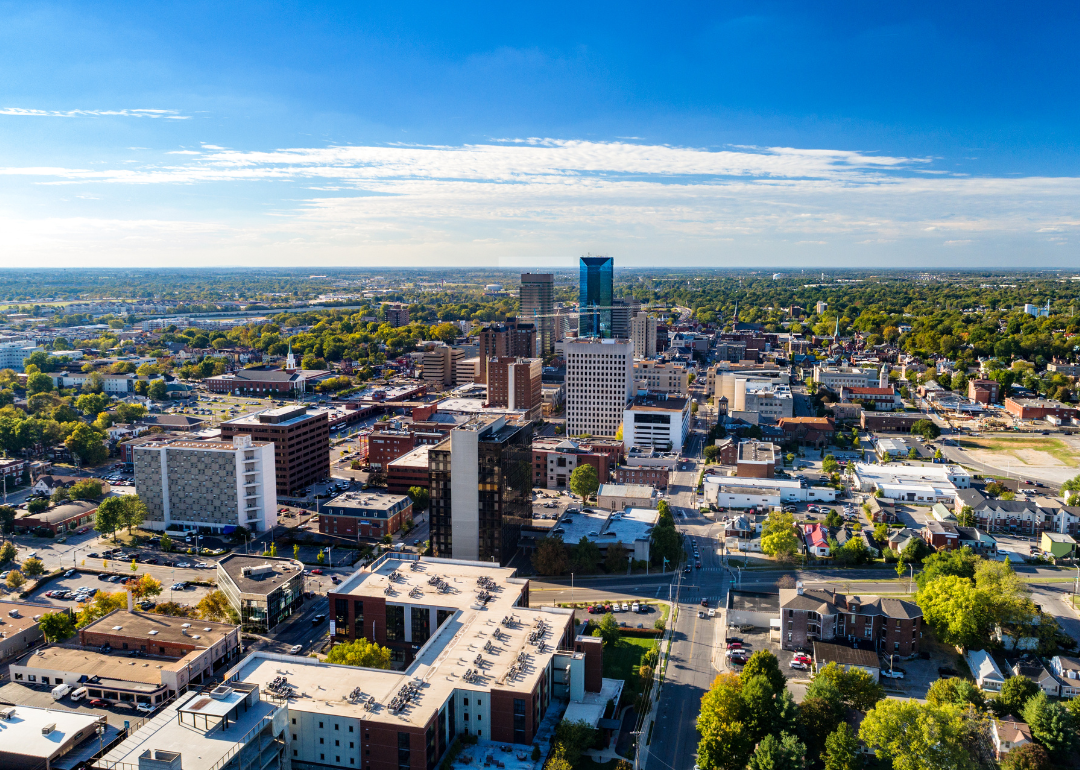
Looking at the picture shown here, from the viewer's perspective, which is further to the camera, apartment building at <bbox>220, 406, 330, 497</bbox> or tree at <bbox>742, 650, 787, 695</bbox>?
apartment building at <bbox>220, 406, 330, 497</bbox>

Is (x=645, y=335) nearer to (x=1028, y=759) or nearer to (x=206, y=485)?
(x=206, y=485)

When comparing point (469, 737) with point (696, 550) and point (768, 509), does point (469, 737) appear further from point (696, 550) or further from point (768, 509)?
point (768, 509)

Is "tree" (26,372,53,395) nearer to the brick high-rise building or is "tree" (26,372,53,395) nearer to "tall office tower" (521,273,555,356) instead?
the brick high-rise building

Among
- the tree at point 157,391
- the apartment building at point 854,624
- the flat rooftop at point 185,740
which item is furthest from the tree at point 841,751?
the tree at point 157,391

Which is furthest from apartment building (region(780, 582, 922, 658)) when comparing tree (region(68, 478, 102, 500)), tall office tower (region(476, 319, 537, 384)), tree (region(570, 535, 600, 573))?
tall office tower (region(476, 319, 537, 384))

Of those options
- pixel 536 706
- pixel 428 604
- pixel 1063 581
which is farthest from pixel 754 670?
pixel 1063 581

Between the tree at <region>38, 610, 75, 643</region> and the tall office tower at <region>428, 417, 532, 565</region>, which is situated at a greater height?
the tall office tower at <region>428, 417, 532, 565</region>

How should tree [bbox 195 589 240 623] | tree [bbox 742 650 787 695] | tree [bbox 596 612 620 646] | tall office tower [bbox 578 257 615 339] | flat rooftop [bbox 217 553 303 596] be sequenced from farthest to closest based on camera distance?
tall office tower [bbox 578 257 615 339] → flat rooftop [bbox 217 553 303 596] → tree [bbox 195 589 240 623] → tree [bbox 596 612 620 646] → tree [bbox 742 650 787 695]

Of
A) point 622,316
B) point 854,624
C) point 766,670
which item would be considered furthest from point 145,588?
point 622,316
